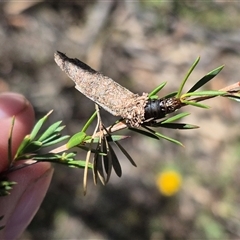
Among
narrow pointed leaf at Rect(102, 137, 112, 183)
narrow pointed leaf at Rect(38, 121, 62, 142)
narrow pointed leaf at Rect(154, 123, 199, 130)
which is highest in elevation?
narrow pointed leaf at Rect(154, 123, 199, 130)

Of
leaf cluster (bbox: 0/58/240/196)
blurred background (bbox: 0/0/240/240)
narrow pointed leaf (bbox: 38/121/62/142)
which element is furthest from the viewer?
blurred background (bbox: 0/0/240/240)

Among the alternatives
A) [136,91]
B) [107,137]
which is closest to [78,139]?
[107,137]

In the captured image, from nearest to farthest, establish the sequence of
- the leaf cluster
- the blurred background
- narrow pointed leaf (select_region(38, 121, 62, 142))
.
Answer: the leaf cluster, narrow pointed leaf (select_region(38, 121, 62, 142)), the blurred background

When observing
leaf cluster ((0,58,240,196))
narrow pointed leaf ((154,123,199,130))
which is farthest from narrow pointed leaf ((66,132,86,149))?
narrow pointed leaf ((154,123,199,130))

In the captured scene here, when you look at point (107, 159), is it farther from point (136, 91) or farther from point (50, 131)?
point (136, 91)

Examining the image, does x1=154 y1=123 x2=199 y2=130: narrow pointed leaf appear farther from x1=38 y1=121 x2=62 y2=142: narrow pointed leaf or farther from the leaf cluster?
x1=38 y1=121 x2=62 y2=142: narrow pointed leaf

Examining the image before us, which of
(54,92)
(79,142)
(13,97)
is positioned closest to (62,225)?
(54,92)

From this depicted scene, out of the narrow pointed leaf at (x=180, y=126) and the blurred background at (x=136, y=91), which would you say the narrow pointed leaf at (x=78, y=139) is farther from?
the blurred background at (x=136, y=91)

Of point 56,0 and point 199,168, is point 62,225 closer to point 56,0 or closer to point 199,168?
point 199,168
